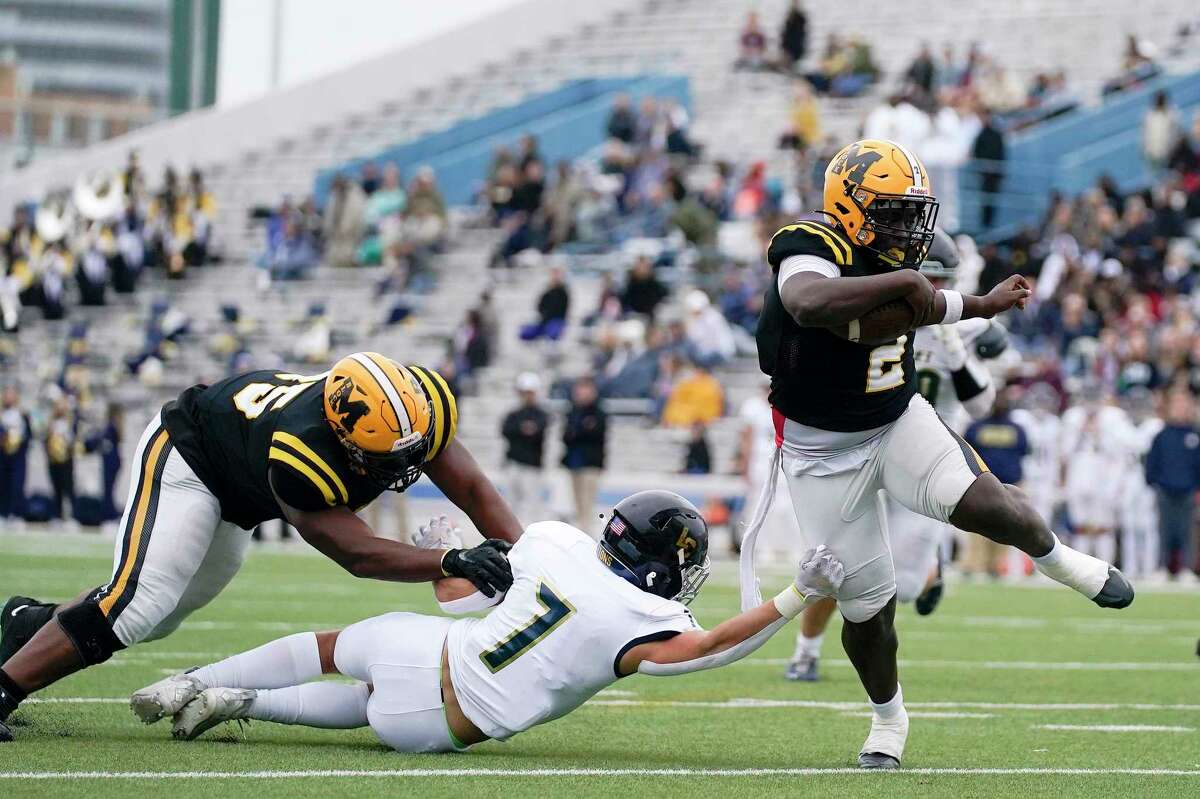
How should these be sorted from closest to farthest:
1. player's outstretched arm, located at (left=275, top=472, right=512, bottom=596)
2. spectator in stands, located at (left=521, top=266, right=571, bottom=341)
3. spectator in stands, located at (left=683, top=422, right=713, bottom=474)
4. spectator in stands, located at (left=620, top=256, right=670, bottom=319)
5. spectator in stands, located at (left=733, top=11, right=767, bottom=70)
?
player's outstretched arm, located at (left=275, top=472, right=512, bottom=596)
spectator in stands, located at (left=683, top=422, right=713, bottom=474)
spectator in stands, located at (left=620, top=256, right=670, bottom=319)
spectator in stands, located at (left=521, top=266, right=571, bottom=341)
spectator in stands, located at (left=733, top=11, right=767, bottom=70)

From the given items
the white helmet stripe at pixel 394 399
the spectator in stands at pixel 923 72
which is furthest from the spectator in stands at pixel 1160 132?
the white helmet stripe at pixel 394 399

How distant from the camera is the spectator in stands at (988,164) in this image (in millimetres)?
21375

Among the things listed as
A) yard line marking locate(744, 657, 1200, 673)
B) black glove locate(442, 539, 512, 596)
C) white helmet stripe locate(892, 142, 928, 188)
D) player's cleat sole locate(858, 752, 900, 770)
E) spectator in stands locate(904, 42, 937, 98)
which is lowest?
yard line marking locate(744, 657, 1200, 673)

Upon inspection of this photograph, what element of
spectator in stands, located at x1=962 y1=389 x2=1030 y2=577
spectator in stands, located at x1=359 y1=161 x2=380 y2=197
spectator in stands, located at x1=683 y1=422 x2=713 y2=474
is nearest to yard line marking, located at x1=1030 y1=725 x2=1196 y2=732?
spectator in stands, located at x1=962 y1=389 x2=1030 y2=577

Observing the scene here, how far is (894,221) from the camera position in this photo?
18.2 feet

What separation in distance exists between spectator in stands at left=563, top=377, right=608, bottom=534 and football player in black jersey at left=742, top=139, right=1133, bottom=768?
1209 centimetres

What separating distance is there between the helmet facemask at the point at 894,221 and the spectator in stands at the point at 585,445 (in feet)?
40.2

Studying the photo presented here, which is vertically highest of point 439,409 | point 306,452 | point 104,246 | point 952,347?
point 952,347

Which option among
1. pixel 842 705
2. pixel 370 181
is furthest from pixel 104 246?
pixel 842 705

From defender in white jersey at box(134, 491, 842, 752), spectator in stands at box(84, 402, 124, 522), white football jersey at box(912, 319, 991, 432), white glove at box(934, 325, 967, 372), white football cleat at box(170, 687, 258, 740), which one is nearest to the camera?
defender in white jersey at box(134, 491, 842, 752)

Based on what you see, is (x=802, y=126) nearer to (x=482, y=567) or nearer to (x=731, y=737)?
(x=731, y=737)

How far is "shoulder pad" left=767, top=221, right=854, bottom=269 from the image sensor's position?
551 cm

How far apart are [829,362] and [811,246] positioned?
0.35m

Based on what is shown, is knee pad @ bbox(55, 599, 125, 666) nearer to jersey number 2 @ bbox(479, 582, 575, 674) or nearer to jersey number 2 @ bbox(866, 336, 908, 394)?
jersey number 2 @ bbox(479, 582, 575, 674)
